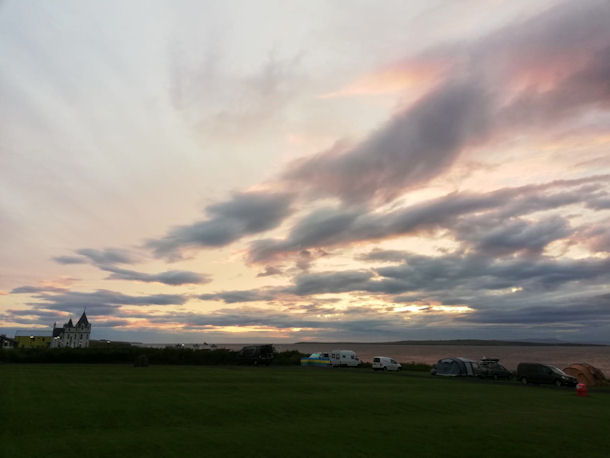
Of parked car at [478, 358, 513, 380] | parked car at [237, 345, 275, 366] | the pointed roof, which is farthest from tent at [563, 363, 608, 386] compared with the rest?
the pointed roof

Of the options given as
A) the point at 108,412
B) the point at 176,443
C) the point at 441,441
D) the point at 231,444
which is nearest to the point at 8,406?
the point at 108,412

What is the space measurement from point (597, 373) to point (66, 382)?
44.8 meters

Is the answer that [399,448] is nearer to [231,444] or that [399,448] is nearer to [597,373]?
[231,444]

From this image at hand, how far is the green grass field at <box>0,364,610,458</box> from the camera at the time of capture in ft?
43.5

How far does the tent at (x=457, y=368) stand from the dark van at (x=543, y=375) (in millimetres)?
6830

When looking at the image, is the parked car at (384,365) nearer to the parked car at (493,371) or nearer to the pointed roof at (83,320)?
the parked car at (493,371)

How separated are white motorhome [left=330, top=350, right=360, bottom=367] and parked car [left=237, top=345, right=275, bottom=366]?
856cm

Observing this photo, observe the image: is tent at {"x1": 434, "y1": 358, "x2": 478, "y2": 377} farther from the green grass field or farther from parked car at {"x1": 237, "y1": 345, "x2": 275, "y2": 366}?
parked car at {"x1": 237, "y1": 345, "x2": 275, "y2": 366}

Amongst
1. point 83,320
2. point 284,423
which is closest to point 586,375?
point 284,423

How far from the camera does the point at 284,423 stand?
1714 centimetres

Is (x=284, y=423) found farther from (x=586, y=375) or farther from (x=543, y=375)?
(x=586, y=375)

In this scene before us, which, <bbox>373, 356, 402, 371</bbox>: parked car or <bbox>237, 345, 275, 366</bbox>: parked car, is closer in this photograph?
<bbox>373, 356, 402, 371</bbox>: parked car

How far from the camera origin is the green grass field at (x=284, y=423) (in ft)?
43.5

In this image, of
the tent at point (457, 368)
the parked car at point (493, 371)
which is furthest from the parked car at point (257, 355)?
the parked car at point (493, 371)
